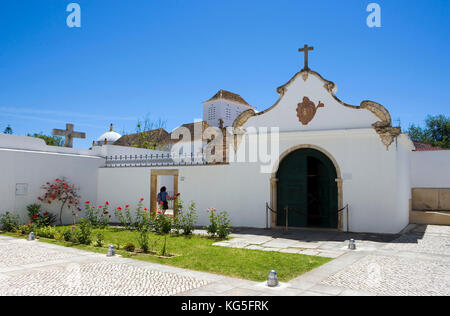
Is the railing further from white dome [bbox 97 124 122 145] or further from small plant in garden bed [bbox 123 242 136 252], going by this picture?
white dome [bbox 97 124 122 145]

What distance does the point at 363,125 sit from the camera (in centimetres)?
1152

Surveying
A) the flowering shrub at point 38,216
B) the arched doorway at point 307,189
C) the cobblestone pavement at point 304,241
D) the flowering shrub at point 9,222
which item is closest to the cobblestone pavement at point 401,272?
the cobblestone pavement at point 304,241

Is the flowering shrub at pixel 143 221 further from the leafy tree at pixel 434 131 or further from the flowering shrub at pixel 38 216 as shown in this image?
the leafy tree at pixel 434 131

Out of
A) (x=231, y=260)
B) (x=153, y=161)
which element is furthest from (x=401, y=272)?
(x=153, y=161)

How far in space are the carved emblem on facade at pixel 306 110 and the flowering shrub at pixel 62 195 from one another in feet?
30.5

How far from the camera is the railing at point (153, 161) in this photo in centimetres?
1439

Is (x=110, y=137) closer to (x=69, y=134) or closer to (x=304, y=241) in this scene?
(x=69, y=134)

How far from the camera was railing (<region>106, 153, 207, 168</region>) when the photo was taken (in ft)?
47.2

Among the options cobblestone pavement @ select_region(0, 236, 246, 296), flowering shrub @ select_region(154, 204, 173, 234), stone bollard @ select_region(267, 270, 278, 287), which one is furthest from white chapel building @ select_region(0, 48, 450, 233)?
stone bollard @ select_region(267, 270, 278, 287)

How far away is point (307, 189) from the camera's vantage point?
12.5 m

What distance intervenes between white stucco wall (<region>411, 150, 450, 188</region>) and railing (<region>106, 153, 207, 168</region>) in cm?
1011

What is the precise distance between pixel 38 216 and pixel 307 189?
33.4 ft

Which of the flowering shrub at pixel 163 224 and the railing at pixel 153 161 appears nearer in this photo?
the flowering shrub at pixel 163 224
